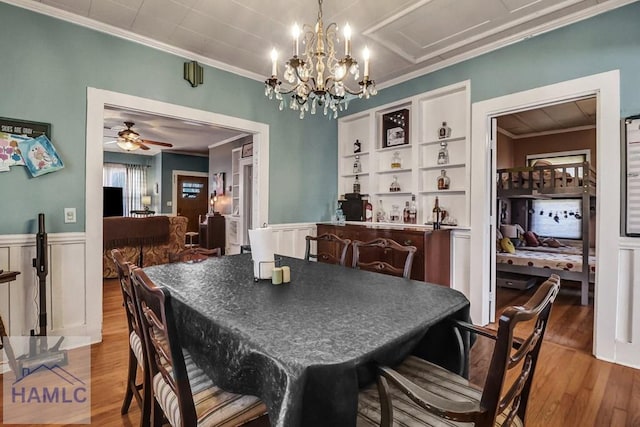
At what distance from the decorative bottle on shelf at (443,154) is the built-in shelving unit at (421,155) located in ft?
0.10

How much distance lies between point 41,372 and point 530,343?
3.00 m

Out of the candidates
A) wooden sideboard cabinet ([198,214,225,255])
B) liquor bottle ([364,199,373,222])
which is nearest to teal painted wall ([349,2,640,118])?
liquor bottle ([364,199,373,222])

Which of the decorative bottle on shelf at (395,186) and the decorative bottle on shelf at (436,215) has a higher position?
the decorative bottle on shelf at (395,186)

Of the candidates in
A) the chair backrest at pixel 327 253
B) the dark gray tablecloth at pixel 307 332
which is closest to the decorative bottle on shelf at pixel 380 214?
the chair backrest at pixel 327 253

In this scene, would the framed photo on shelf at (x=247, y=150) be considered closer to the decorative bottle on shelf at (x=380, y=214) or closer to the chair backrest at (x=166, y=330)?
the decorative bottle on shelf at (x=380, y=214)

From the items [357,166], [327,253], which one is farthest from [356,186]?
[327,253]

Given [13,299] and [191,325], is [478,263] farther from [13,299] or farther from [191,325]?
[13,299]

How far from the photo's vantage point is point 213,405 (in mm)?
1124

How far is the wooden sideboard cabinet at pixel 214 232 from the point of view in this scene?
23.3 ft

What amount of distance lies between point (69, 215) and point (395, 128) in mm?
3401

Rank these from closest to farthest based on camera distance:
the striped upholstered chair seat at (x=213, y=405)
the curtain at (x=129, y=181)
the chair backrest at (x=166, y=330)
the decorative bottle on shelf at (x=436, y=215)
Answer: the chair backrest at (x=166, y=330), the striped upholstered chair seat at (x=213, y=405), the decorative bottle on shelf at (x=436, y=215), the curtain at (x=129, y=181)

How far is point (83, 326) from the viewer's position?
2.67 meters

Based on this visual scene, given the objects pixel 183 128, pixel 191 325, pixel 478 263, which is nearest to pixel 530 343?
pixel 191 325

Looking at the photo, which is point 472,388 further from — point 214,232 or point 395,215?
point 214,232
